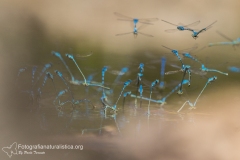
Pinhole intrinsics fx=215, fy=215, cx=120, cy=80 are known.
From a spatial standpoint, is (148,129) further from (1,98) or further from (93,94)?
(1,98)

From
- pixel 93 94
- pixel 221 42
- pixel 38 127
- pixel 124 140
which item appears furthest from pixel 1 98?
pixel 221 42

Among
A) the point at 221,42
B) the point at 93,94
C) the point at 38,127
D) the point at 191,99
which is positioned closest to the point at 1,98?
the point at 38,127

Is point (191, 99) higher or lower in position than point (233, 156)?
higher

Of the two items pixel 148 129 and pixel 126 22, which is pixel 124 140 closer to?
pixel 148 129

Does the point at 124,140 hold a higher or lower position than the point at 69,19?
lower

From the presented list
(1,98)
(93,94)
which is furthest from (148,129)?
(1,98)

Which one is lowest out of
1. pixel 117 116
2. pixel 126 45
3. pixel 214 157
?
pixel 214 157
